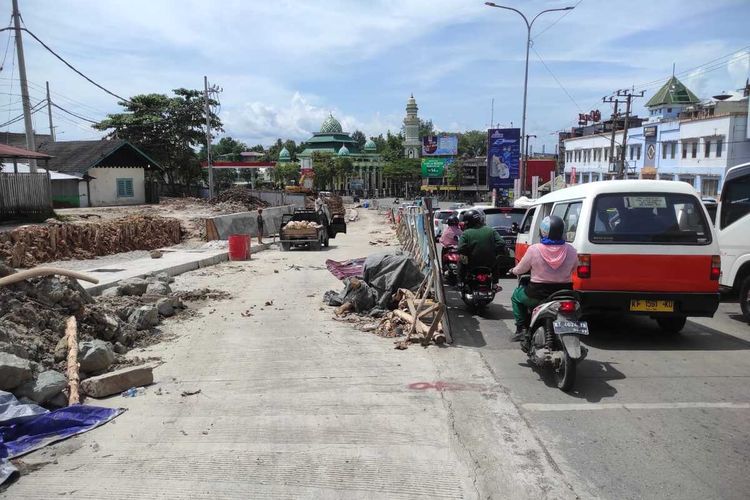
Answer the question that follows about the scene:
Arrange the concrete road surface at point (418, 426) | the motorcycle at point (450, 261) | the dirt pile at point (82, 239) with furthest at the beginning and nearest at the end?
the dirt pile at point (82, 239) < the motorcycle at point (450, 261) < the concrete road surface at point (418, 426)

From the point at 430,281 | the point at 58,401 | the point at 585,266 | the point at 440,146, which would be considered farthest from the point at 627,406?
the point at 440,146

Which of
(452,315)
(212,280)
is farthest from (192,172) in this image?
(452,315)

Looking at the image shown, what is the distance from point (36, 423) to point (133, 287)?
5.69 m

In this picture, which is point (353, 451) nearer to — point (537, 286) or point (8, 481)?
point (8, 481)

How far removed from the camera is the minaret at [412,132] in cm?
11488

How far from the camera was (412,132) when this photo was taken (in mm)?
116750

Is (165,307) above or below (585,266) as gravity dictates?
below

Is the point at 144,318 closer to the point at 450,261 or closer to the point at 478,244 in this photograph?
the point at 478,244

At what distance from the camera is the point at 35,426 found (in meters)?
4.57

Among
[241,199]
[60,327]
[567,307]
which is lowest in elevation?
[60,327]

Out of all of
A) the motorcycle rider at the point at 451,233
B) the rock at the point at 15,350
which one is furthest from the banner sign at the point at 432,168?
the rock at the point at 15,350

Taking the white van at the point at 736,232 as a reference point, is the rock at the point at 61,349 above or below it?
below

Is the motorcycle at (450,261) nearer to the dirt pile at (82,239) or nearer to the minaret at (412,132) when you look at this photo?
the dirt pile at (82,239)

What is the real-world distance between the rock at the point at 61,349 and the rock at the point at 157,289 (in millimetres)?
3597
